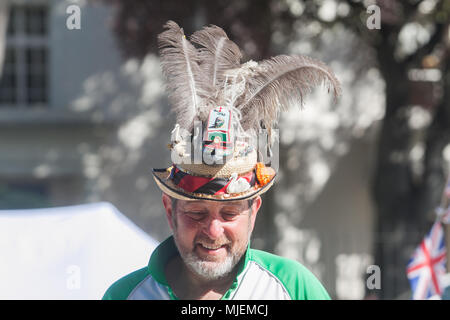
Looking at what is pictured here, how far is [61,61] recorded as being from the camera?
797 cm

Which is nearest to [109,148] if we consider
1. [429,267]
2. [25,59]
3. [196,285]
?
[25,59]

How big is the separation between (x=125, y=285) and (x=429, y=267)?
2070 millimetres

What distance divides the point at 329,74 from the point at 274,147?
1.33 feet

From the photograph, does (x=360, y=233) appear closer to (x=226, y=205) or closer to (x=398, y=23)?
(x=398, y=23)

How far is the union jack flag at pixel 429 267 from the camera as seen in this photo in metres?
3.61

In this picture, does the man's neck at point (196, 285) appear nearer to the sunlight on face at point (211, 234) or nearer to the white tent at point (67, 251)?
the sunlight on face at point (211, 234)

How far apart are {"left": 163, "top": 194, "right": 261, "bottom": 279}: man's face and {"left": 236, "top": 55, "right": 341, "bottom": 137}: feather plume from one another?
0.36 meters

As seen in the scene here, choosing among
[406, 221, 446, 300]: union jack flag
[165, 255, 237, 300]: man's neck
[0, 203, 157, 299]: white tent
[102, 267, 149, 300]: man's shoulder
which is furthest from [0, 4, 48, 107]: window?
[165, 255, 237, 300]: man's neck

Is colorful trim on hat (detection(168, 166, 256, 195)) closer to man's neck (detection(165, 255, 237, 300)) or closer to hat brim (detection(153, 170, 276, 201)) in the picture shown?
hat brim (detection(153, 170, 276, 201))

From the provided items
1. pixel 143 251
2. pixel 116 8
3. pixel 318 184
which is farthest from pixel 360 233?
pixel 143 251

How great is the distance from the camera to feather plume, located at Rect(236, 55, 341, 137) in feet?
7.92

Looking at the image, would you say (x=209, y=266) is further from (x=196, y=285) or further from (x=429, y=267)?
(x=429, y=267)

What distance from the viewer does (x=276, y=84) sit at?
2.43 m

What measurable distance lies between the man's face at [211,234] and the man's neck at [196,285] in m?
0.08
